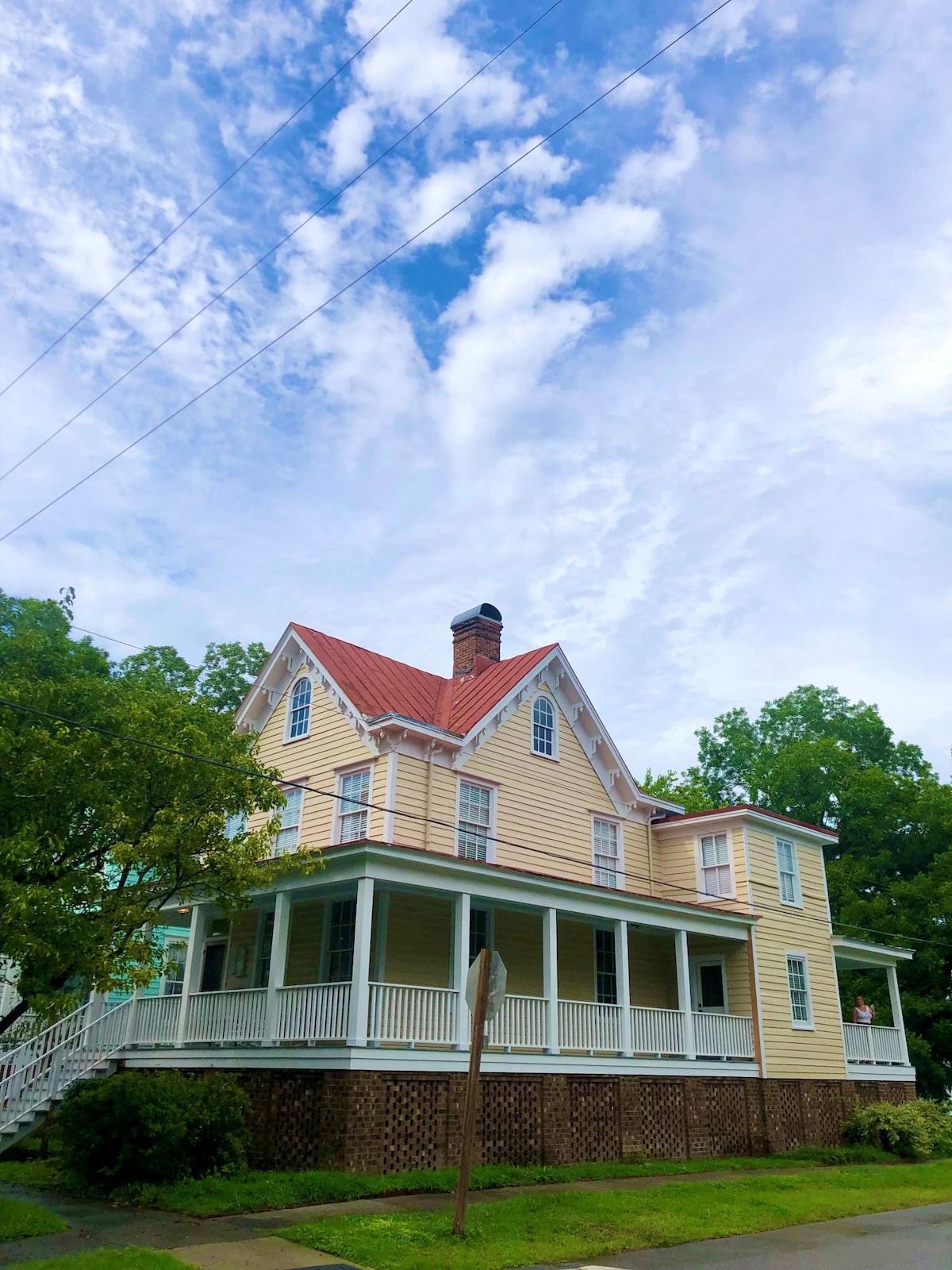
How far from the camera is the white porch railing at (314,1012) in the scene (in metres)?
16.0

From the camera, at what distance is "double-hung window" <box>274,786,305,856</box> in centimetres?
2205

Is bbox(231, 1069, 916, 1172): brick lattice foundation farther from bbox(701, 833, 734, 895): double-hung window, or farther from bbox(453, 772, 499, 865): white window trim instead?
bbox(453, 772, 499, 865): white window trim

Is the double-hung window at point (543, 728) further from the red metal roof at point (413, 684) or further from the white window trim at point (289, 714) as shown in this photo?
the white window trim at point (289, 714)

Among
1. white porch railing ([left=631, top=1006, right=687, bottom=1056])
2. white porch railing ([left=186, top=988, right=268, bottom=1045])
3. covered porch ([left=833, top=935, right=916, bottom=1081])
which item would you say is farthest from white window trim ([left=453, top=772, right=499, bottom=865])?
covered porch ([left=833, top=935, right=916, bottom=1081])

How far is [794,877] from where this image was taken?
26.0 metres

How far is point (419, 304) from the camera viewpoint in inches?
571

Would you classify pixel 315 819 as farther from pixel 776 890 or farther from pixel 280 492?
pixel 776 890

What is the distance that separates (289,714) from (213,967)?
5.59 m

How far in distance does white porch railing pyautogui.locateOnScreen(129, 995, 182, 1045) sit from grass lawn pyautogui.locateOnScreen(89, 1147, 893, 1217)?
3.00 meters

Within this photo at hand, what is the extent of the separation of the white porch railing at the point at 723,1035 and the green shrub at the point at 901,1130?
12.7 feet

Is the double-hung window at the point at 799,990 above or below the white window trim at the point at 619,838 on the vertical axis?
below

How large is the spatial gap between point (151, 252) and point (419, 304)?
393 centimetres

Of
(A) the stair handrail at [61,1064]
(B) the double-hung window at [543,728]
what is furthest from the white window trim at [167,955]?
(B) the double-hung window at [543,728]

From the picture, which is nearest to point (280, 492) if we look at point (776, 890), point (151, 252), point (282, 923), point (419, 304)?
point (419, 304)
